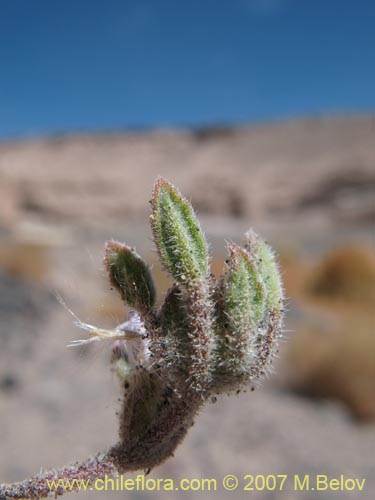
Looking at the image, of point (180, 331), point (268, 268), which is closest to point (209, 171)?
point (268, 268)

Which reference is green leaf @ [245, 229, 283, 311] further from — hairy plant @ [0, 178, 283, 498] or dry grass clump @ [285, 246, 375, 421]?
dry grass clump @ [285, 246, 375, 421]

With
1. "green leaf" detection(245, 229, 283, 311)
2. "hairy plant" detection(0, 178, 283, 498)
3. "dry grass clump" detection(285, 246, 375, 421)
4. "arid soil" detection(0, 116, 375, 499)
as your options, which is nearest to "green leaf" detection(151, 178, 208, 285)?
"hairy plant" detection(0, 178, 283, 498)

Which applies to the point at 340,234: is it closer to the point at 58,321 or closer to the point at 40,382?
the point at 58,321

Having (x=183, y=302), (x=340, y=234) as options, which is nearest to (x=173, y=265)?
(x=183, y=302)

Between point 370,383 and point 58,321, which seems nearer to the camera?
point 370,383

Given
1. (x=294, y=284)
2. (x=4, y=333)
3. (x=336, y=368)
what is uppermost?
(x=294, y=284)

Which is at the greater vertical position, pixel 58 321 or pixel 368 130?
pixel 368 130

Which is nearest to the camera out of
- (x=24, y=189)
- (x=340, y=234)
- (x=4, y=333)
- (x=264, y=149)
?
(x=4, y=333)

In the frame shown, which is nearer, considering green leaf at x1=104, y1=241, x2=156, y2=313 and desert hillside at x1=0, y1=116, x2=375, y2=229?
green leaf at x1=104, y1=241, x2=156, y2=313

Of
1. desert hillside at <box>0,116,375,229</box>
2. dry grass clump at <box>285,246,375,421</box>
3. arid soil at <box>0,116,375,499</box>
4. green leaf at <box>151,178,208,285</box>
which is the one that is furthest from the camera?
desert hillside at <box>0,116,375,229</box>
